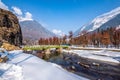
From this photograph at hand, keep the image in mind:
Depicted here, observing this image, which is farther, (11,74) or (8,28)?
(8,28)

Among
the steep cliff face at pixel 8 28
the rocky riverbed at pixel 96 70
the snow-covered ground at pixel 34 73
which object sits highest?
the steep cliff face at pixel 8 28

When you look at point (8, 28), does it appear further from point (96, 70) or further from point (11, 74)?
point (11, 74)

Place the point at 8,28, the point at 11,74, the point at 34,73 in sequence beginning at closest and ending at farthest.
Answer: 1. the point at 11,74
2. the point at 34,73
3. the point at 8,28

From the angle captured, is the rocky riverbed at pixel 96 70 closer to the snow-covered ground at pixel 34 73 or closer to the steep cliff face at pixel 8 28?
the snow-covered ground at pixel 34 73

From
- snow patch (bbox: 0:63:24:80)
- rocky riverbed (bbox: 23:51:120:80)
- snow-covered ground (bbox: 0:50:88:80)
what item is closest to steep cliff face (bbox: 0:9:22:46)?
rocky riverbed (bbox: 23:51:120:80)

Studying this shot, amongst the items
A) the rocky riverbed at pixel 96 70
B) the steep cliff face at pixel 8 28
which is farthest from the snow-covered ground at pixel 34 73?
the steep cliff face at pixel 8 28

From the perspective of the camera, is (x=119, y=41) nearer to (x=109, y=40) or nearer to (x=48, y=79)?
(x=109, y=40)

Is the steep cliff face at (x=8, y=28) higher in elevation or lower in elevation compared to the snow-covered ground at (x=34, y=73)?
higher

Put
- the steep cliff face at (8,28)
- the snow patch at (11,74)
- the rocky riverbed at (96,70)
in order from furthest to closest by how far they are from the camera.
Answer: the steep cliff face at (8,28) < the rocky riverbed at (96,70) < the snow patch at (11,74)

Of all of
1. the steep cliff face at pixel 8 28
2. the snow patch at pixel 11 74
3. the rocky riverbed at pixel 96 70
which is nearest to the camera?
the snow patch at pixel 11 74

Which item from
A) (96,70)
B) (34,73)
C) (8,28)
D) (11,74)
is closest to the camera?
(11,74)

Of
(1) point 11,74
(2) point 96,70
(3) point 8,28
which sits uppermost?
(3) point 8,28

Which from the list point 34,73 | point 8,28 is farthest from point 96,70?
point 8,28

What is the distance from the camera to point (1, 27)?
347 feet
